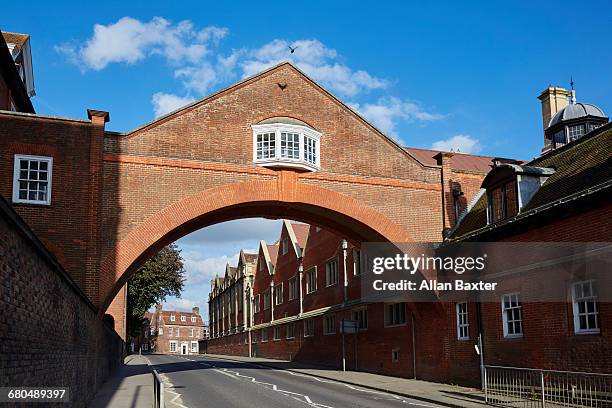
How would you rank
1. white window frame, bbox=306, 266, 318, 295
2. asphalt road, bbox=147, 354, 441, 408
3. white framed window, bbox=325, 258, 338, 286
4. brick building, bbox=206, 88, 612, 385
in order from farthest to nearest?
white window frame, bbox=306, 266, 318, 295 < white framed window, bbox=325, 258, 338, 286 < asphalt road, bbox=147, 354, 441, 408 < brick building, bbox=206, 88, 612, 385

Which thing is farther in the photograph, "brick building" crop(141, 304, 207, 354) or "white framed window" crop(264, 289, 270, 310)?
"brick building" crop(141, 304, 207, 354)

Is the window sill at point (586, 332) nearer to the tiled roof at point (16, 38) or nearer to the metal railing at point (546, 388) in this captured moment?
the metal railing at point (546, 388)

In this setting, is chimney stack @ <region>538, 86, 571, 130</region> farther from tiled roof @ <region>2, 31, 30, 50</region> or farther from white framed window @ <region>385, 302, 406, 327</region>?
tiled roof @ <region>2, 31, 30, 50</region>

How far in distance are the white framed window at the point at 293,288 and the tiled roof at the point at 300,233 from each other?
104 inches

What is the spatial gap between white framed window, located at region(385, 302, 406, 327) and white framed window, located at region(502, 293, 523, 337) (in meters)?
8.15

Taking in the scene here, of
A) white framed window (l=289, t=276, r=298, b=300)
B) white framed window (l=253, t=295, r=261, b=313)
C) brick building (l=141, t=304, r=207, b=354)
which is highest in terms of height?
white framed window (l=289, t=276, r=298, b=300)

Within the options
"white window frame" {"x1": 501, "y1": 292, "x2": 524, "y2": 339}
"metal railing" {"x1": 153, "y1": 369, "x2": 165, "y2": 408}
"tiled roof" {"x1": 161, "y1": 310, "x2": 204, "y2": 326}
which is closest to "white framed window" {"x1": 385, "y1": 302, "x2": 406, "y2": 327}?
"white window frame" {"x1": 501, "y1": 292, "x2": 524, "y2": 339}

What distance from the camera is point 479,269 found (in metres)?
20.6

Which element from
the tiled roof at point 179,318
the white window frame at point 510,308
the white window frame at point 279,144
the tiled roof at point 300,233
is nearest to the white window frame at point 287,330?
the tiled roof at point 300,233

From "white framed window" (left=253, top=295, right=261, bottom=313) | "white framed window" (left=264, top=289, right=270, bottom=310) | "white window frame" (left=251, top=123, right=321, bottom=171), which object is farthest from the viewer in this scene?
A: "white framed window" (left=253, top=295, right=261, bottom=313)

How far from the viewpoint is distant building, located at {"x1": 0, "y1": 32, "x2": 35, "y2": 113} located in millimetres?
22222

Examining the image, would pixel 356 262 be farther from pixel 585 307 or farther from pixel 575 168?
pixel 585 307

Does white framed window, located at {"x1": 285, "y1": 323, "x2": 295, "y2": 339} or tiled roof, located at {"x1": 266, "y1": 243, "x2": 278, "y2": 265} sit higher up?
tiled roof, located at {"x1": 266, "y1": 243, "x2": 278, "y2": 265}

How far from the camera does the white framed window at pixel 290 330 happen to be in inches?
1759
